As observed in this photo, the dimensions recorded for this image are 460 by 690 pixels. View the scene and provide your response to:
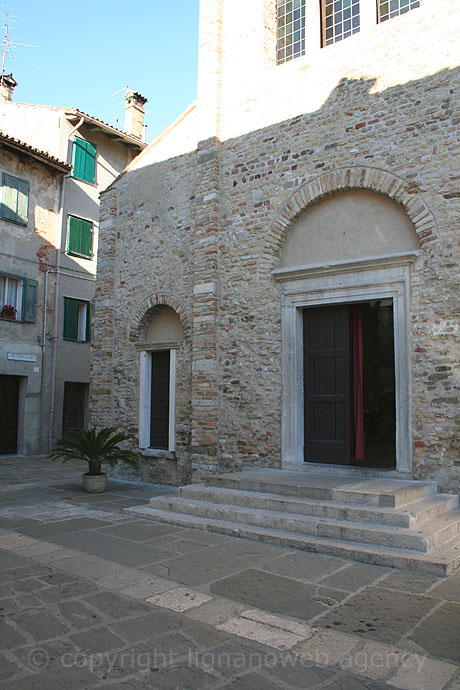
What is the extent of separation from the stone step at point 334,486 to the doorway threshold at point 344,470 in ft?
0.45

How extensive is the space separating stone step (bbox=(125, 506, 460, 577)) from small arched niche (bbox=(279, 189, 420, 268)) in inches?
145

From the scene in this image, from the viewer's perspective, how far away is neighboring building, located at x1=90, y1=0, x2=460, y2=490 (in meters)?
6.50

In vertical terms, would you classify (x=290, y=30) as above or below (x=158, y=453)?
above

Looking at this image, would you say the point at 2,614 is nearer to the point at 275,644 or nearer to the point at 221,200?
the point at 275,644

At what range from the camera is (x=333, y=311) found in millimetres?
7602

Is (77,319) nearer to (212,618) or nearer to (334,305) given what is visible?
(334,305)

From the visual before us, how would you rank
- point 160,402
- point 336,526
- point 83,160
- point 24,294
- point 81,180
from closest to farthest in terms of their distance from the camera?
point 336,526
point 160,402
point 24,294
point 81,180
point 83,160

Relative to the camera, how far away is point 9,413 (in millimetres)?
15000

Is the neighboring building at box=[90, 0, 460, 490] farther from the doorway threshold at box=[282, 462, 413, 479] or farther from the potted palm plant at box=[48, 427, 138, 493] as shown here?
the potted palm plant at box=[48, 427, 138, 493]

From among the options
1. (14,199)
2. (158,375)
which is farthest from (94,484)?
(14,199)

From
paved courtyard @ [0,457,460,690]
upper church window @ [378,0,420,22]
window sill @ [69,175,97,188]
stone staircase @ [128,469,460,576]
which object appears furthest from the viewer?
window sill @ [69,175,97,188]

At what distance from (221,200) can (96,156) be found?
35.7 feet

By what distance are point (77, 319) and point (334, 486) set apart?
41.7ft

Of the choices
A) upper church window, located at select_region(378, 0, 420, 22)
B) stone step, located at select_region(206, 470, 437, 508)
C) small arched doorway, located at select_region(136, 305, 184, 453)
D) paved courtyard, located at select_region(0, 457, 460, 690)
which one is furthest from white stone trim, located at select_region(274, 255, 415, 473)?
upper church window, located at select_region(378, 0, 420, 22)
